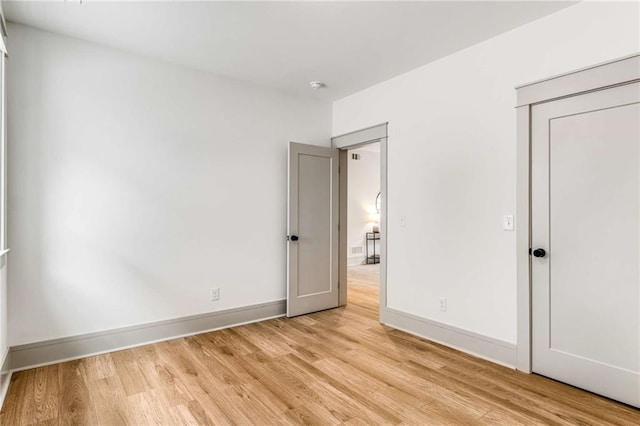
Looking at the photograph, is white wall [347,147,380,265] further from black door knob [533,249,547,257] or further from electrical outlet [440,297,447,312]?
black door knob [533,249,547,257]

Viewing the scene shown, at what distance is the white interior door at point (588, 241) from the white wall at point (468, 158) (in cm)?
22

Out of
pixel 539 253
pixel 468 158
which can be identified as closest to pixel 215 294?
pixel 468 158

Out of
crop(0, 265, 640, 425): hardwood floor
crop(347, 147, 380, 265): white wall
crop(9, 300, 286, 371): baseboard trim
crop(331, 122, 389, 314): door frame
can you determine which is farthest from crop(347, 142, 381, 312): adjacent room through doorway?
crop(0, 265, 640, 425): hardwood floor

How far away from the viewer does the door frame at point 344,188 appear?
A: 12.8ft

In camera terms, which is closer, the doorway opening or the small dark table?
the doorway opening

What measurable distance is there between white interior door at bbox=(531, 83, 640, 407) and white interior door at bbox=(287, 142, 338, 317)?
2.35 m

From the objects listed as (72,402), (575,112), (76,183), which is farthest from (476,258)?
(76,183)

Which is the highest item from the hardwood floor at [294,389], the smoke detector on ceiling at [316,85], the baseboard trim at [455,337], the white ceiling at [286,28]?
the white ceiling at [286,28]

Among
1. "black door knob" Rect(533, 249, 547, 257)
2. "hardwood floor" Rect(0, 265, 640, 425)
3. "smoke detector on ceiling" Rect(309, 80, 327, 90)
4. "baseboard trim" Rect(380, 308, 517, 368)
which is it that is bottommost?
"hardwood floor" Rect(0, 265, 640, 425)

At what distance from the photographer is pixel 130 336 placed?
3.19m

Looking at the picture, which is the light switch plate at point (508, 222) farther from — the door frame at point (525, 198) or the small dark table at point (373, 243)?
the small dark table at point (373, 243)

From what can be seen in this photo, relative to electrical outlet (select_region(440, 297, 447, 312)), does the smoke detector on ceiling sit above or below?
above

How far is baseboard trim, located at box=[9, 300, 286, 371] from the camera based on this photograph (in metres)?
2.76

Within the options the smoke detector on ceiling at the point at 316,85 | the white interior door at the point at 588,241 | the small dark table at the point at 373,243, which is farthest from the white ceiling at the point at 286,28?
the small dark table at the point at 373,243
